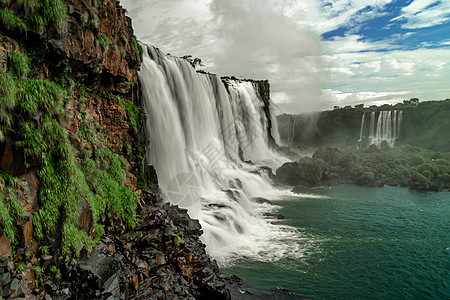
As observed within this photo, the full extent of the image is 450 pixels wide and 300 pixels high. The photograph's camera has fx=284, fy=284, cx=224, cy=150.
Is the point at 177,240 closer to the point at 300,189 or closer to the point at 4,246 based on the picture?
the point at 4,246

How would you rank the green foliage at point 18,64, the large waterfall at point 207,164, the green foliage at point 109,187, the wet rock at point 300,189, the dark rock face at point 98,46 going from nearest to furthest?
1. the green foliage at point 18,64
2. the green foliage at point 109,187
3. the dark rock face at point 98,46
4. the large waterfall at point 207,164
5. the wet rock at point 300,189

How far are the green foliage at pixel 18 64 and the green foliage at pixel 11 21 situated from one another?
591 mm

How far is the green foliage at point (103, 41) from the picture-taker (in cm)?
936

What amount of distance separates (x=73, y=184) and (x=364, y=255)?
38.1 feet

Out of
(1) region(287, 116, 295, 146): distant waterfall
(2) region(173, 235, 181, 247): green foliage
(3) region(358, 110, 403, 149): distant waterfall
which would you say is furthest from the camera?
(1) region(287, 116, 295, 146): distant waterfall

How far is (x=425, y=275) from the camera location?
420 inches

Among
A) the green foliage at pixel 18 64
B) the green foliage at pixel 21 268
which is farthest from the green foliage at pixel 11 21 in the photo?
the green foliage at pixel 21 268

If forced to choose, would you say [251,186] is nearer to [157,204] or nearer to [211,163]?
[211,163]

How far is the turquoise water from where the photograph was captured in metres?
9.85

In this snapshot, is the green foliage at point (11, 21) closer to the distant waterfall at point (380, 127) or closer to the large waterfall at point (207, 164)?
the large waterfall at point (207, 164)

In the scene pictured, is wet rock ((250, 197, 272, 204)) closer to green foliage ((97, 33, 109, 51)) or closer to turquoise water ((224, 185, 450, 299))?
turquoise water ((224, 185, 450, 299))

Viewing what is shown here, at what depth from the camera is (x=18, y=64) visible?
6.00 meters

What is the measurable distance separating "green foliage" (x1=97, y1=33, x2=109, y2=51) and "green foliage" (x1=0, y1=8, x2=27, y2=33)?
3082 millimetres

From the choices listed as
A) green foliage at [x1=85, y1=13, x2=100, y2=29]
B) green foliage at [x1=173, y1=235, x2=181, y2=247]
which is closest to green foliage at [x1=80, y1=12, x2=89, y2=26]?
green foliage at [x1=85, y1=13, x2=100, y2=29]
